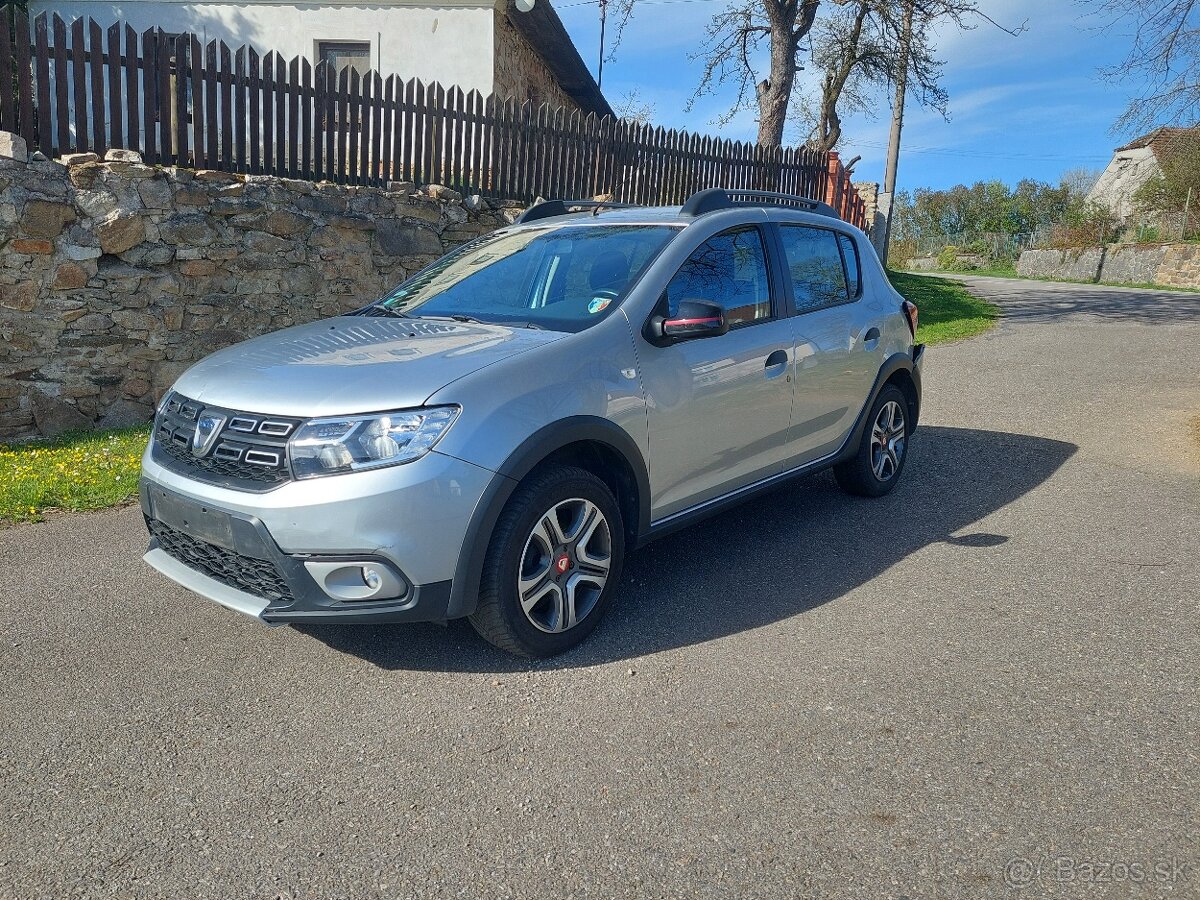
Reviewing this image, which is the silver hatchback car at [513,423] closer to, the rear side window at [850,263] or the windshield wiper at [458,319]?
the windshield wiper at [458,319]

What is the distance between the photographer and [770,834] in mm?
2625

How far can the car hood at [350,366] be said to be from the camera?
331 cm

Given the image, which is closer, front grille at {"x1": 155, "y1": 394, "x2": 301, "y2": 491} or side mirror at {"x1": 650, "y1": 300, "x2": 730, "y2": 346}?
front grille at {"x1": 155, "y1": 394, "x2": 301, "y2": 491}

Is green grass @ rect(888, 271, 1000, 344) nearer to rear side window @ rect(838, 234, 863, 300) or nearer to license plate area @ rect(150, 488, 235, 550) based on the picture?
rear side window @ rect(838, 234, 863, 300)

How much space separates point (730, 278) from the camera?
4590mm

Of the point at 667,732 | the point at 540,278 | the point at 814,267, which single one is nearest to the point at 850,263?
the point at 814,267

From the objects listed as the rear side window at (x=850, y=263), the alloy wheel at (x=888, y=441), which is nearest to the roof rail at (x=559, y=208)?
the rear side window at (x=850, y=263)

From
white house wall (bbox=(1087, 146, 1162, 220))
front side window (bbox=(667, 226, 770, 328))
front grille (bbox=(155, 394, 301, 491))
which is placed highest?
white house wall (bbox=(1087, 146, 1162, 220))

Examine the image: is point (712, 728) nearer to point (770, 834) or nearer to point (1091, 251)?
point (770, 834)

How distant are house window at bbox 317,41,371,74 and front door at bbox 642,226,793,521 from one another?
13.1 metres

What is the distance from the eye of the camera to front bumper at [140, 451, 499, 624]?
3186mm

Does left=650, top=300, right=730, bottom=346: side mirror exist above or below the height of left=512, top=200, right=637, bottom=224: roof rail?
below

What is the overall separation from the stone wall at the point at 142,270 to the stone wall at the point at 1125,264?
24.2m

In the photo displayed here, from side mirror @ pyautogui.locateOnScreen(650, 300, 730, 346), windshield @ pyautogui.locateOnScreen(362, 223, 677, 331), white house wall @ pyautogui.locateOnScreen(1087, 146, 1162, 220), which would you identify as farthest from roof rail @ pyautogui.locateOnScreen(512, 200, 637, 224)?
white house wall @ pyautogui.locateOnScreen(1087, 146, 1162, 220)
